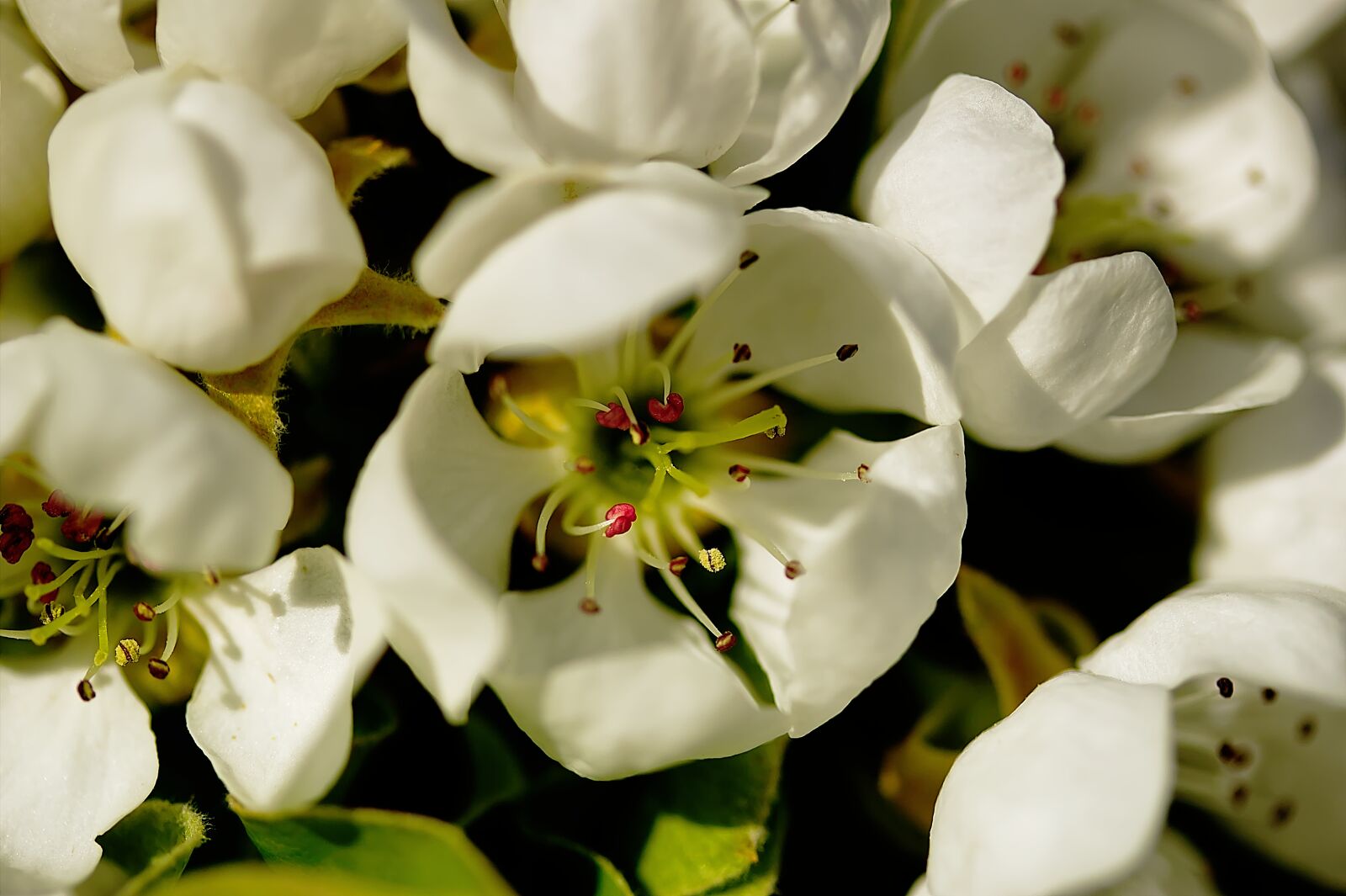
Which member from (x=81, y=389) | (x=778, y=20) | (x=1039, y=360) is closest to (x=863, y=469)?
(x=1039, y=360)

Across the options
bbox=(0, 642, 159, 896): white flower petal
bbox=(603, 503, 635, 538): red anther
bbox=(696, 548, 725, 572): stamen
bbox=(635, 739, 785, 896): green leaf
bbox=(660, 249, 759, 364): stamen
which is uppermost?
bbox=(660, 249, 759, 364): stamen

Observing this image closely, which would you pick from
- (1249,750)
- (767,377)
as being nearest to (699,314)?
(767,377)

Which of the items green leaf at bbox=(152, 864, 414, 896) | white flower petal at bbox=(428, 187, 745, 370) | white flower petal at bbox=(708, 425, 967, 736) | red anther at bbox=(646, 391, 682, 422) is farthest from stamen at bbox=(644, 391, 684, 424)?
green leaf at bbox=(152, 864, 414, 896)

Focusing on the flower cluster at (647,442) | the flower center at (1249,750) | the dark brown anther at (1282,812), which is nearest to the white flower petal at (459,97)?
the flower cluster at (647,442)

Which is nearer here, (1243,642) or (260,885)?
(260,885)

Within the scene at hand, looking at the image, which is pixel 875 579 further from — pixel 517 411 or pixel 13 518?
pixel 13 518

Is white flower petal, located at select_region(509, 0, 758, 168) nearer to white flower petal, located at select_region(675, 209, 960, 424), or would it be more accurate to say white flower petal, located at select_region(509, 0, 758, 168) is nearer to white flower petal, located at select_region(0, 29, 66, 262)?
white flower petal, located at select_region(675, 209, 960, 424)
